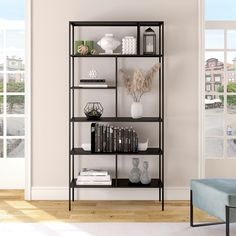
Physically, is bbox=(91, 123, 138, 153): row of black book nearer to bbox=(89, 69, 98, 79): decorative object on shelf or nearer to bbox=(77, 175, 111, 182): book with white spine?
bbox=(77, 175, 111, 182): book with white spine

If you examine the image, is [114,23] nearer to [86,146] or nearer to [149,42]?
[149,42]

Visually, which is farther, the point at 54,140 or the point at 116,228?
the point at 54,140

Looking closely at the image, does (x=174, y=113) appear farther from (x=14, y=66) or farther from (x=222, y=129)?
(x=14, y=66)

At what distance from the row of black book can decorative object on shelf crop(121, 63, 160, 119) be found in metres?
0.21

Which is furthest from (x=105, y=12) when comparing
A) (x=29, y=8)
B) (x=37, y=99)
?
(x=37, y=99)

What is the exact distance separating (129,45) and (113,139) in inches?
37.5

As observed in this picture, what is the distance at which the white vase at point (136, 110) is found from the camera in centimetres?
527

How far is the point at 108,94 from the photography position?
5477 millimetres

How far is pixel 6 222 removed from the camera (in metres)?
4.64

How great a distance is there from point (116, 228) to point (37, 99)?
173cm

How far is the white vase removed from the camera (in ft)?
17.3

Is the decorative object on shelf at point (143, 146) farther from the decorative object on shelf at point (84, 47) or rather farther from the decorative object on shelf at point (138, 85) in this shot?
the decorative object on shelf at point (84, 47)

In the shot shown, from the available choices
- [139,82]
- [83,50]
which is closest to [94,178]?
[139,82]

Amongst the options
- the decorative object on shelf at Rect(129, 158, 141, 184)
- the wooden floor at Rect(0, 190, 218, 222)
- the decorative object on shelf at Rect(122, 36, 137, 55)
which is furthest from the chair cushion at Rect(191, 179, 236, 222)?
the decorative object on shelf at Rect(122, 36, 137, 55)
